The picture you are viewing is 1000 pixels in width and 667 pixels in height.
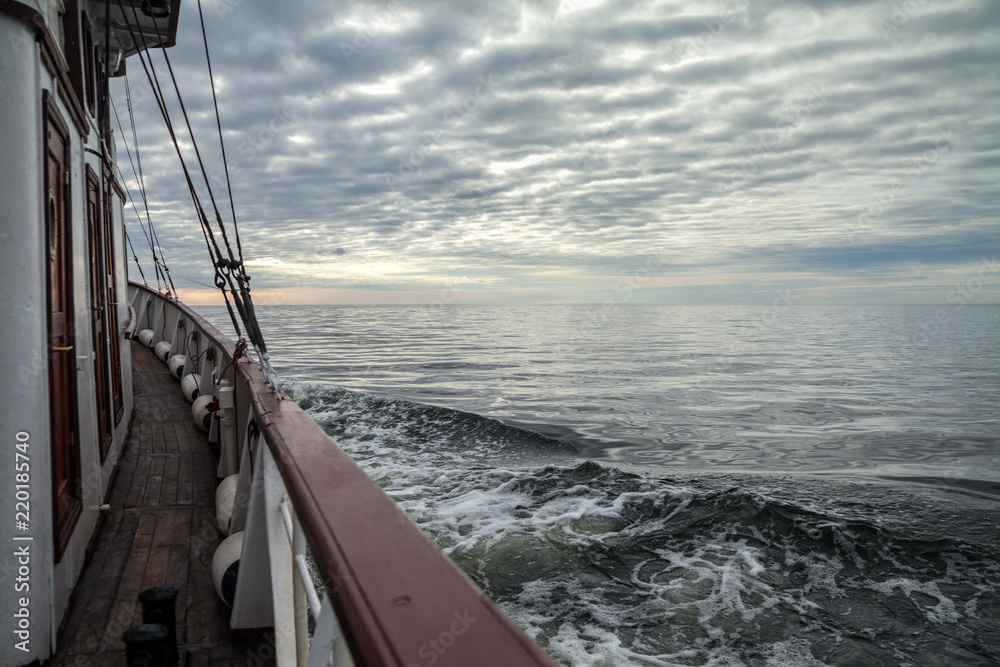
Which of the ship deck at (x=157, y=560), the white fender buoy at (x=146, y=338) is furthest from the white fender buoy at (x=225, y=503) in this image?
the white fender buoy at (x=146, y=338)

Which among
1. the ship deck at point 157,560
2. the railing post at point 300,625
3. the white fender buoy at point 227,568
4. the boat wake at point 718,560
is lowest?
the boat wake at point 718,560

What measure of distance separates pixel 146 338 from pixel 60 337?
9.63 metres

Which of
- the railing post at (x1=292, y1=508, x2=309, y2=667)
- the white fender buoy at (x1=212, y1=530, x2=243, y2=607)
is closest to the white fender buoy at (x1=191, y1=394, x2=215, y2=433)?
the white fender buoy at (x1=212, y1=530, x2=243, y2=607)

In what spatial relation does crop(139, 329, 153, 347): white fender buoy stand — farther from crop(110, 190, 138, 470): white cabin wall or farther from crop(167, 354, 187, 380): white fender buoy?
crop(110, 190, 138, 470): white cabin wall

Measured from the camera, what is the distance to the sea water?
403cm

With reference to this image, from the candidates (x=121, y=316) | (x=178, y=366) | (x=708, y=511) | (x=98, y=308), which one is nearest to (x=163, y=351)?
(x=178, y=366)

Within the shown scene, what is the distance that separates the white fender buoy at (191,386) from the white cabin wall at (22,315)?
179 inches

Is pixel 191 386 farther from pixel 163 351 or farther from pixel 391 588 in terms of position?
pixel 391 588

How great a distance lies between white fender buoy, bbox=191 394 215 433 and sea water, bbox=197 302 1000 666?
2087mm

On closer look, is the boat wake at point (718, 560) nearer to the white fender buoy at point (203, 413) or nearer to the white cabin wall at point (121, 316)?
the white fender buoy at point (203, 413)

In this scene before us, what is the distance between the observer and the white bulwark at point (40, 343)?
193cm

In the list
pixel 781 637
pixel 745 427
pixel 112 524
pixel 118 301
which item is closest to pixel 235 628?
pixel 112 524

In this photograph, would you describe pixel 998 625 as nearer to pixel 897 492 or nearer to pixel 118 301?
pixel 897 492

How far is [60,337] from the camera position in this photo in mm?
2447
